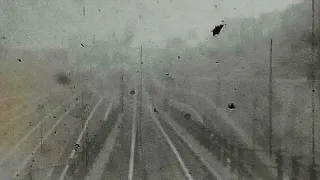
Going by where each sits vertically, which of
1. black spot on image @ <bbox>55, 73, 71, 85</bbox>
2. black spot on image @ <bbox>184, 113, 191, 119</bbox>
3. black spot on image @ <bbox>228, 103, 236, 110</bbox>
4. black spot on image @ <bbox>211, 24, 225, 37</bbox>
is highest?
black spot on image @ <bbox>211, 24, 225, 37</bbox>

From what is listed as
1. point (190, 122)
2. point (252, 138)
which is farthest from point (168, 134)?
point (252, 138)

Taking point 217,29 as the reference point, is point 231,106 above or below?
below

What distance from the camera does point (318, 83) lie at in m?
0.80

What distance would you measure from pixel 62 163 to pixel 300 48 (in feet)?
1.50

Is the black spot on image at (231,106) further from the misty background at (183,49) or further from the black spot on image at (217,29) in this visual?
the black spot on image at (217,29)

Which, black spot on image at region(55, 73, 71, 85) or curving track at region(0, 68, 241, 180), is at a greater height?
black spot on image at region(55, 73, 71, 85)

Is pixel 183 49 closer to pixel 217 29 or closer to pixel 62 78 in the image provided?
pixel 217 29

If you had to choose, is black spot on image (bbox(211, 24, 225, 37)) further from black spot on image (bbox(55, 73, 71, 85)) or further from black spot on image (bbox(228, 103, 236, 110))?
black spot on image (bbox(55, 73, 71, 85))

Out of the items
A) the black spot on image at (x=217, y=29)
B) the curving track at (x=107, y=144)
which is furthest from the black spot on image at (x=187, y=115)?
the black spot on image at (x=217, y=29)

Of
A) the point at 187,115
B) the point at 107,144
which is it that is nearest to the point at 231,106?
the point at 187,115

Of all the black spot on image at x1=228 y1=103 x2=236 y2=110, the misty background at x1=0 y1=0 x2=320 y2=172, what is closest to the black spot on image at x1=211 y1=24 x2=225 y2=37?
the misty background at x1=0 y1=0 x2=320 y2=172

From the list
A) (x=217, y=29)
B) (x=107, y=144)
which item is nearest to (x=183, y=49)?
(x=217, y=29)

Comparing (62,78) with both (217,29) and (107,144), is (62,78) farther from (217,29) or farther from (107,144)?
(217,29)

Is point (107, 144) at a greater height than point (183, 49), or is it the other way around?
point (183, 49)
